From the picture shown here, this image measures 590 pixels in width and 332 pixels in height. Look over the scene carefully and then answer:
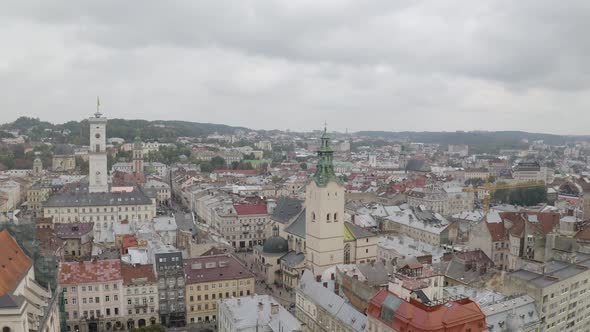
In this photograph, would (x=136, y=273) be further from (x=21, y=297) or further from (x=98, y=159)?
(x=98, y=159)

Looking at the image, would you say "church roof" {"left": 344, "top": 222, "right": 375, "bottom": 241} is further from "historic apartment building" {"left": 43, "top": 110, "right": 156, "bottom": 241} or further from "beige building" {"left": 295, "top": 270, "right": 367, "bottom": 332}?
"historic apartment building" {"left": 43, "top": 110, "right": 156, "bottom": 241}

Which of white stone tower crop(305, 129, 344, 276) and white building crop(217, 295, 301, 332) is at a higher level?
white stone tower crop(305, 129, 344, 276)

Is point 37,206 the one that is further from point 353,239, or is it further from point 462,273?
point 462,273

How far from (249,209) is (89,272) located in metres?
51.8

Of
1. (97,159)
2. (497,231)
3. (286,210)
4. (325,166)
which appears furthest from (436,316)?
(97,159)

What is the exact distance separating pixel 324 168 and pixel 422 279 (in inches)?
1033

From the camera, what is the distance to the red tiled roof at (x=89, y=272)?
2527 inches

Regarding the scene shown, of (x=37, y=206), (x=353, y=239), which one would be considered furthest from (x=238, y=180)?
(x=353, y=239)

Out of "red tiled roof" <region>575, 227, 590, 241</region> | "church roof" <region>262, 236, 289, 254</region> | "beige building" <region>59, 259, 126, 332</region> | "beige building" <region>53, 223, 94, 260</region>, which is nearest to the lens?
"beige building" <region>59, 259, 126, 332</region>

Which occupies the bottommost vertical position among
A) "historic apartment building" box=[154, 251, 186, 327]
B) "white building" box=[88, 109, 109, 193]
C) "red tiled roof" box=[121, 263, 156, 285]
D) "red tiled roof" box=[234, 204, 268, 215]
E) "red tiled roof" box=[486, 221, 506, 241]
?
"historic apartment building" box=[154, 251, 186, 327]

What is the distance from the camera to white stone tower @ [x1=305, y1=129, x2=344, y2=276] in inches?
2955

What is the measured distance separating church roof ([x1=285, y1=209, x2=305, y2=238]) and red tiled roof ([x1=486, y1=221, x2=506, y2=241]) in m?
33.2

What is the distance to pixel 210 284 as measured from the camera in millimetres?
68875

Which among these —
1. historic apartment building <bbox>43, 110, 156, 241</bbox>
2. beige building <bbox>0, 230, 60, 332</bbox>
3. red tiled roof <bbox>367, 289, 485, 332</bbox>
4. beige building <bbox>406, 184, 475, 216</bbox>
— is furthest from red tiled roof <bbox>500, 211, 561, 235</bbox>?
historic apartment building <bbox>43, 110, 156, 241</bbox>
